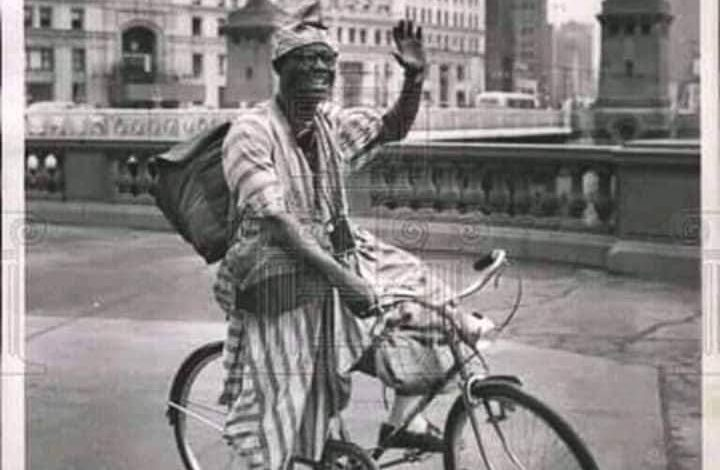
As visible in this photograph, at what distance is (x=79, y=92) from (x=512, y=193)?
4.02 ft

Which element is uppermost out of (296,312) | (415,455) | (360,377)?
(296,312)

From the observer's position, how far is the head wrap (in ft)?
8.45

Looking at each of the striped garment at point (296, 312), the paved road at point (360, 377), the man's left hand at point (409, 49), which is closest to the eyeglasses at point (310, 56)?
the striped garment at point (296, 312)

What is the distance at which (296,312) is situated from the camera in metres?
2.71

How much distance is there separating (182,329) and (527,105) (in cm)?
98

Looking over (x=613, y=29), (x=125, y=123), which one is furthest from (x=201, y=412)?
(x=613, y=29)

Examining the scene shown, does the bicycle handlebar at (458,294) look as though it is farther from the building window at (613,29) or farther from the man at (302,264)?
the building window at (613,29)

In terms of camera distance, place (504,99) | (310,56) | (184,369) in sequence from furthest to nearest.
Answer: (504,99), (184,369), (310,56)

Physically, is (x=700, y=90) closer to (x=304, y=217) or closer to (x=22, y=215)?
(x=304, y=217)

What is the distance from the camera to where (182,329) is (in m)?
3.15

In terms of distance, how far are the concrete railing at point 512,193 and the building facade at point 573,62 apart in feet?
0.89

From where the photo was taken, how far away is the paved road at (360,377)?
2.89 metres

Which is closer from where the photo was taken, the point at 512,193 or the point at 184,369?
the point at 184,369

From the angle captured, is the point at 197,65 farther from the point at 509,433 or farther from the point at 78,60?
the point at 509,433
